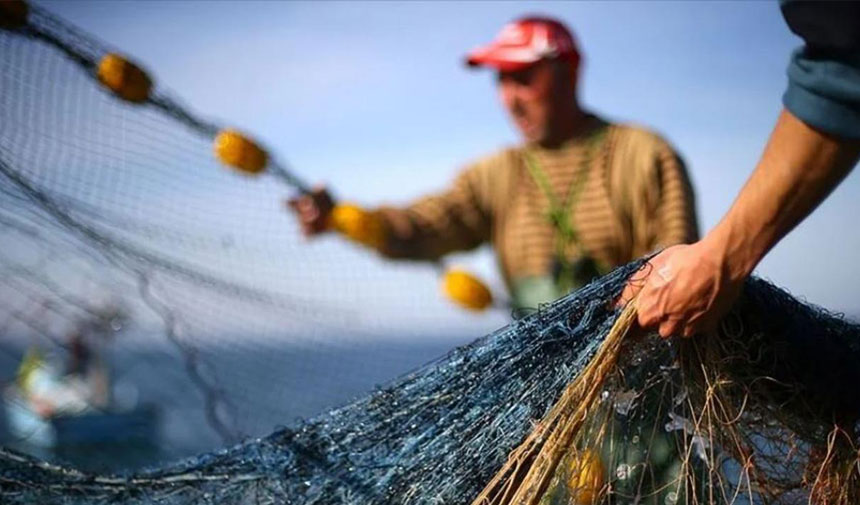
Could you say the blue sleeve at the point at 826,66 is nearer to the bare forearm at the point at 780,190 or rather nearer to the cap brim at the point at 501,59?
the bare forearm at the point at 780,190

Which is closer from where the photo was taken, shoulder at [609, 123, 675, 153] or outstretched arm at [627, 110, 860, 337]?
outstretched arm at [627, 110, 860, 337]

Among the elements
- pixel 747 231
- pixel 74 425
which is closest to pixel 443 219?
pixel 747 231

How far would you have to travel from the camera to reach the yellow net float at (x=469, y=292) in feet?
11.5

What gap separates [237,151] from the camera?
3350 mm

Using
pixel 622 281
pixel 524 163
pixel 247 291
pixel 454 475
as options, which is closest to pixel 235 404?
pixel 247 291

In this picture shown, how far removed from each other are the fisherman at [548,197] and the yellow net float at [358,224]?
0.06 feet

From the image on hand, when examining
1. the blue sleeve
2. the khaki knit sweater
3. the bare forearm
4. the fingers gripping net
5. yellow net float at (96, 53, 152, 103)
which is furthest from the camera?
the khaki knit sweater

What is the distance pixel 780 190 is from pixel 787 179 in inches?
0.8

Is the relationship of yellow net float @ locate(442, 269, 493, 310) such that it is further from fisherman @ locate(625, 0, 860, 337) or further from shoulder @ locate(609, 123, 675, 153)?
fisherman @ locate(625, 0, 860, 337)

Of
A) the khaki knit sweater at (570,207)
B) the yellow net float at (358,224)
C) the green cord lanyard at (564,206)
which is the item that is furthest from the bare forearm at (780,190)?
the yellow net float at (358,224)

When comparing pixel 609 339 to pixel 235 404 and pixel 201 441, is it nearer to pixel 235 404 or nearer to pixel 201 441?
pixel 235 404

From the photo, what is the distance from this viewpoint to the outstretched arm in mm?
1794

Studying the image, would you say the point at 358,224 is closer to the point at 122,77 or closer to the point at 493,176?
the point at 493,176

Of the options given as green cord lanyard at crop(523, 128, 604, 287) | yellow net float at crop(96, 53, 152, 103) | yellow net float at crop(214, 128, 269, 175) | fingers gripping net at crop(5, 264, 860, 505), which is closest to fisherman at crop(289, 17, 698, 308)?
green cord lanyard at crop(523, 128, 604, 287)
